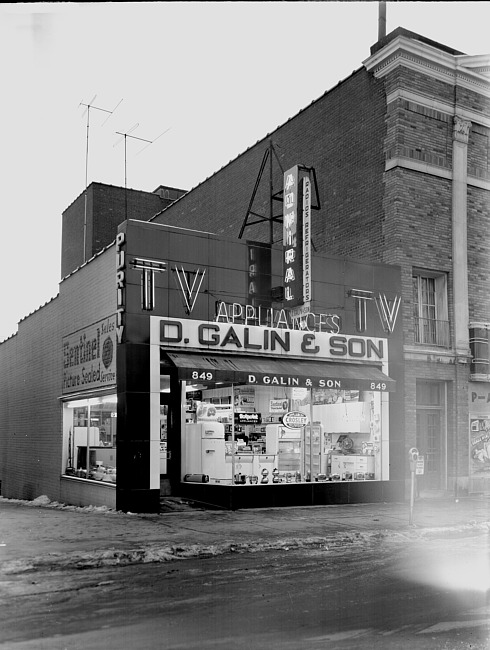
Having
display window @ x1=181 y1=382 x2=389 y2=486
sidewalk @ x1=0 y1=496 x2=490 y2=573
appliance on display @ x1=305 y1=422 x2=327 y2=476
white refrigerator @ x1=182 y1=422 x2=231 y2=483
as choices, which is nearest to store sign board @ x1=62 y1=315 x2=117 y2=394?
display window @ x1=181 y1=382 x2=389 y2=486

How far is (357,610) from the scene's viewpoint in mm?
7434

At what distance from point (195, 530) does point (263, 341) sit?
5692mm

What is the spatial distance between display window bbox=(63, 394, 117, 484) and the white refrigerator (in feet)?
6.56

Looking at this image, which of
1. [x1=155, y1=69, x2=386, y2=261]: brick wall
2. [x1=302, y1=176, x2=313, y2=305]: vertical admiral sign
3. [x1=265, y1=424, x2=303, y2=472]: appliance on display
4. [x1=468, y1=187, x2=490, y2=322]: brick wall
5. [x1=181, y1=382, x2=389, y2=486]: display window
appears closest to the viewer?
[x1=302, y1=176, x2=313, y2=305]: vertical admiral sign

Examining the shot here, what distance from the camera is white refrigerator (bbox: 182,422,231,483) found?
17172 millimetres

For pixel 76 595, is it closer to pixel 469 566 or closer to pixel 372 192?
pixel 469 566

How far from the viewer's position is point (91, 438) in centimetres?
1877

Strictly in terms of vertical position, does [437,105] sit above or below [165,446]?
above

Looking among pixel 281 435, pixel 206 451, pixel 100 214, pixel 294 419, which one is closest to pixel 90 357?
pixel 206 451

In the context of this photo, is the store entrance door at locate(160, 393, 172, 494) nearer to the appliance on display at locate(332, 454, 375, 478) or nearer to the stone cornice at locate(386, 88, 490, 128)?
the appliance on display at locate(332, 454, 375, 478)

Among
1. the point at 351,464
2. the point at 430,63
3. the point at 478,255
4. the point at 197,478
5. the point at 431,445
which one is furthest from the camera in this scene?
the point at 478,255

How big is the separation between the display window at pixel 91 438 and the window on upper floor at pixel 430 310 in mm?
8639

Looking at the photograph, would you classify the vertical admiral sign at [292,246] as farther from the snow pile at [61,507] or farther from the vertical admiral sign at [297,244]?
the snow pile at [61,507]

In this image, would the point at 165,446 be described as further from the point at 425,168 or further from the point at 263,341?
the point at 425,168
